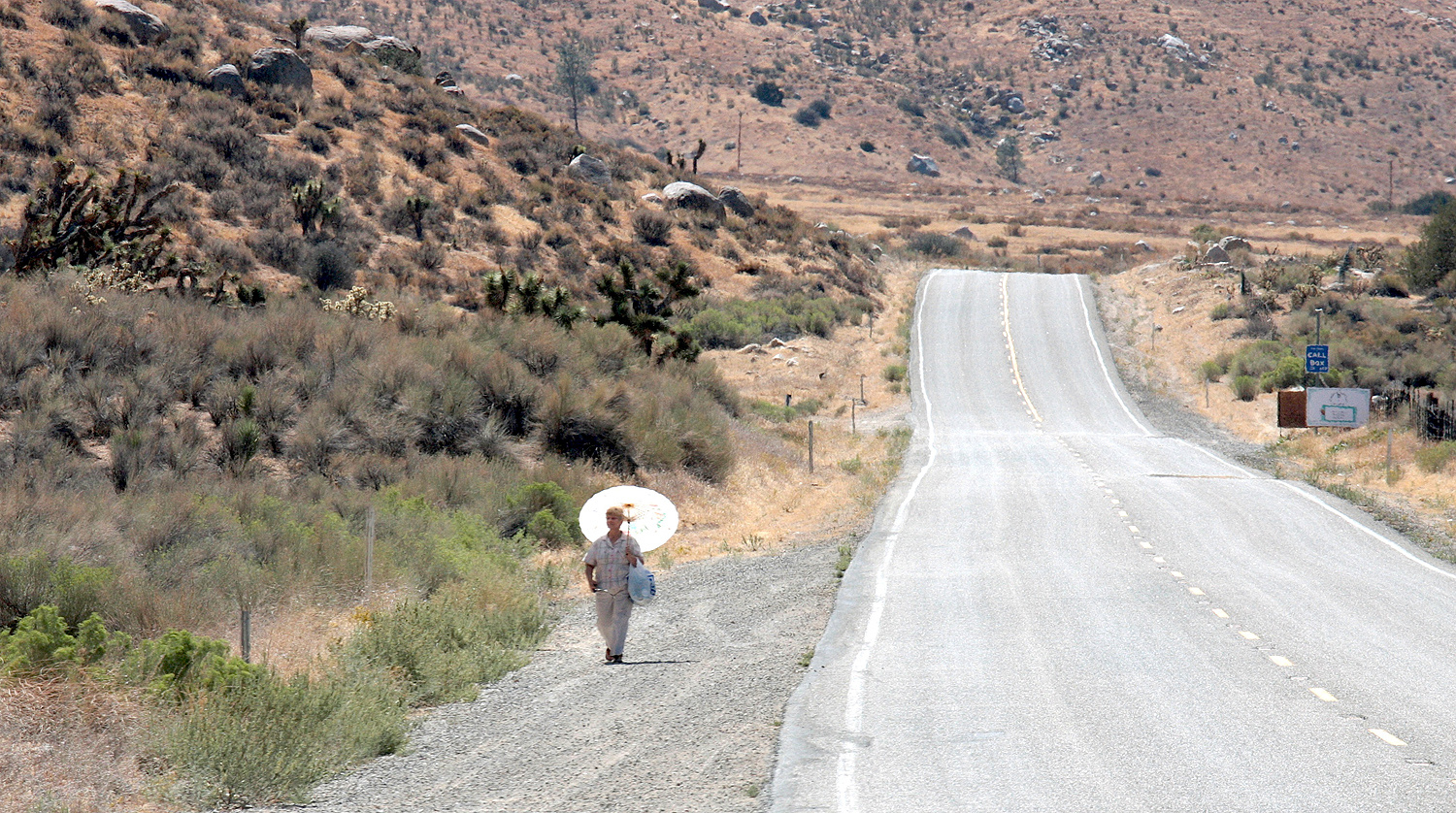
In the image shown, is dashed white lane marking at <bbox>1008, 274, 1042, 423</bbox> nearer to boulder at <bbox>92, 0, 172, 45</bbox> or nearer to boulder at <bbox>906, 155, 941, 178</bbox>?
boulder at <bbox>92, 0, 172, 45</bbox>

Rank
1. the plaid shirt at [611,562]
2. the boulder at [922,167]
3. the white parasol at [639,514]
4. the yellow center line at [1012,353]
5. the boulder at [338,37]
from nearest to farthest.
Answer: the plaid shirt at [611,562], the white parasol at [639,514], the yellow center line at [1012,353], the boulder at [338,37], the boulder at [922,167]

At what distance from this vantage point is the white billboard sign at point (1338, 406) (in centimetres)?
2970

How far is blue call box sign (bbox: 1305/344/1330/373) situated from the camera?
3058cm

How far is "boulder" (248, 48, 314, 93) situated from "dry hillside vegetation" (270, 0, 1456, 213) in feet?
211

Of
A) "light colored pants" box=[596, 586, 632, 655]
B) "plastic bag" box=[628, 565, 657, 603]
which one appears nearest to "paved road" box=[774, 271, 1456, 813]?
"plastic bag" box=[628, 565, 657, 603]

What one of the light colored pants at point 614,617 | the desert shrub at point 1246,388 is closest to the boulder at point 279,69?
the desert shrub at point 1246,388

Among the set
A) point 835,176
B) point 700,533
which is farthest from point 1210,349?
point 835,176

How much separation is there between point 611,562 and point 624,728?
2.70 metres

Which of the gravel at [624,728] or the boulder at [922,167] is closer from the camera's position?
the gravel at [624,728]

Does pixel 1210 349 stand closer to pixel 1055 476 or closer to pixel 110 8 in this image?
pixel 1055 476

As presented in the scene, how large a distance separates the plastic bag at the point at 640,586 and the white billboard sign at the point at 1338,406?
2422 cm

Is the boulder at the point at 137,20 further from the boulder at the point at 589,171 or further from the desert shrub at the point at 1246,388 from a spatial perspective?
the desert shrub at the point at 1246,388

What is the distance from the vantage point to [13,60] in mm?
40219

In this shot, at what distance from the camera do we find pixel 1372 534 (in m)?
18.7
